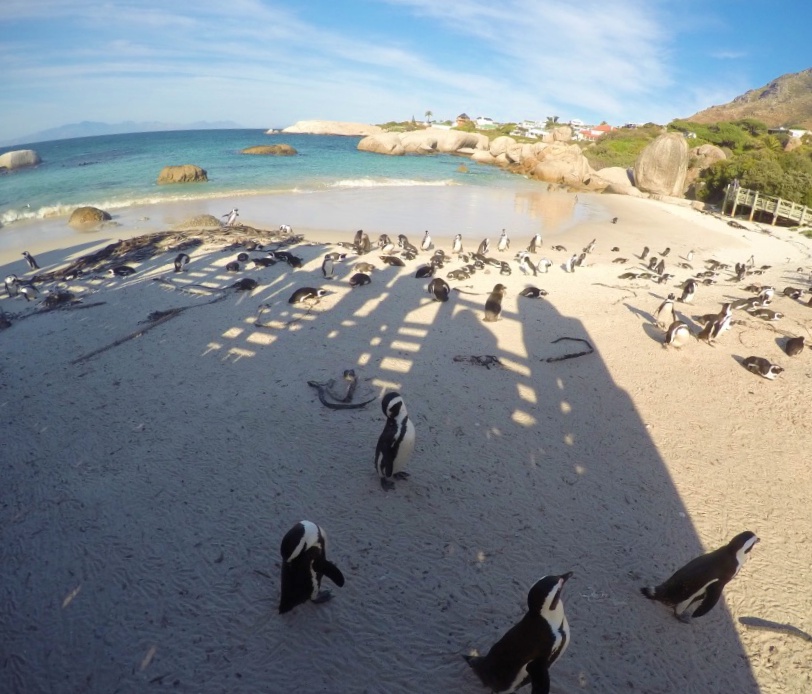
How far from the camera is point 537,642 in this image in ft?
9.63

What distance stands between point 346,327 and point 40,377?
17.7ft

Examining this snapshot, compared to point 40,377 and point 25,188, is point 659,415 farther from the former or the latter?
point 25,188

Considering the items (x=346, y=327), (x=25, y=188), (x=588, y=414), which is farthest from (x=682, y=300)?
(x=25, y=188)

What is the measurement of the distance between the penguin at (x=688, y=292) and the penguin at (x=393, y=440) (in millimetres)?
9431

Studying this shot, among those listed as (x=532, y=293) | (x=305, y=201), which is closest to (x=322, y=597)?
(x=532, y=293)

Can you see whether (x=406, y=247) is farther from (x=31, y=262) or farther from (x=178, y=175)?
(x=178, y=175)

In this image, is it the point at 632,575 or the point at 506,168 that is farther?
the point at 506,168

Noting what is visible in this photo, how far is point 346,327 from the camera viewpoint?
9352 millimetres

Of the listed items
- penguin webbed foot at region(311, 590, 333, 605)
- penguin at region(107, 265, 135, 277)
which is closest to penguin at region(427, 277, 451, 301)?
penguin webbed foot at region(311, 590, 333, 605)

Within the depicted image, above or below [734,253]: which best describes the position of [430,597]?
below

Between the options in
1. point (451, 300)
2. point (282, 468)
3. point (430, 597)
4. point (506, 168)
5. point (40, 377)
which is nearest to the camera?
point (430, 597)

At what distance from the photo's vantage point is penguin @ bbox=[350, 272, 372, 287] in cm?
1162

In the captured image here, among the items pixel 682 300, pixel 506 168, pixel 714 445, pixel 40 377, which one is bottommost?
pixel 40 377

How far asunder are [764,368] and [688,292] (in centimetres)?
381
